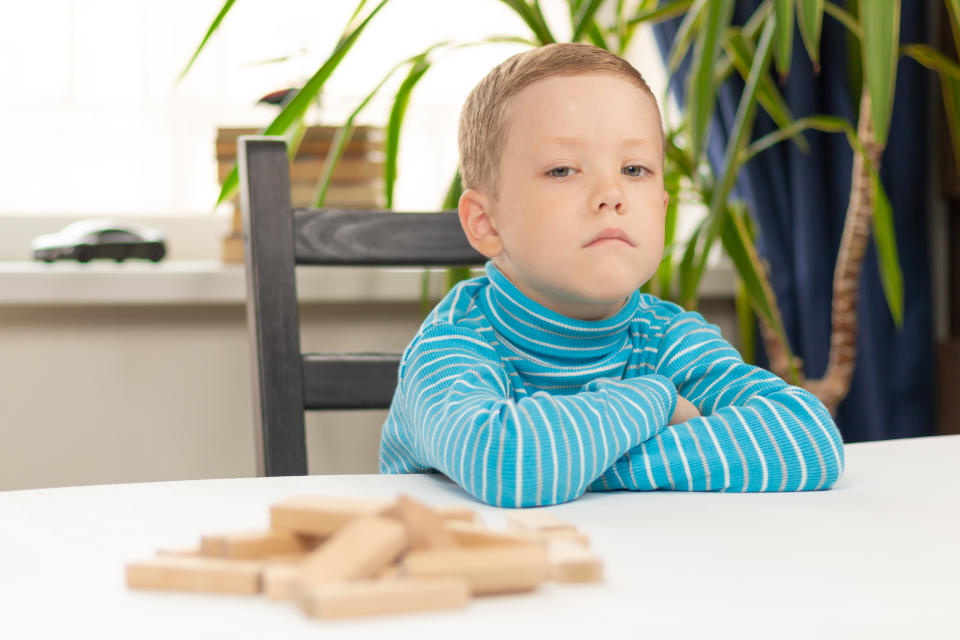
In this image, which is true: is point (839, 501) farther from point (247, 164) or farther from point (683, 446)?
point (247, 164)

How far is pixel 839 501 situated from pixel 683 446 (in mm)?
91

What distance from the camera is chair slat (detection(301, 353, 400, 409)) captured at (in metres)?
0.94

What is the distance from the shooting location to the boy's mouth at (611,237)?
2.10ft

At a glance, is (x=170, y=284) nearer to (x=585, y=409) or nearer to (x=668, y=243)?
(x=668, y=243)

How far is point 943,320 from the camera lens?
1.69 m

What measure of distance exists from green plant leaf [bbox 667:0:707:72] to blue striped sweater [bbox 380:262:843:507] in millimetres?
642

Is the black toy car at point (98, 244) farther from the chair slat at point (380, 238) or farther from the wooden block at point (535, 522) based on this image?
the wooden block at point (535, 522)

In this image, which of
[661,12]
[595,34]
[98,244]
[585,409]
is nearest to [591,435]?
[585,409]

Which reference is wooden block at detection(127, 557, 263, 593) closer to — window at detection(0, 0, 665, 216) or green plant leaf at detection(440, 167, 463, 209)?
green plant leaf at detection(440, 167, 463, 209)

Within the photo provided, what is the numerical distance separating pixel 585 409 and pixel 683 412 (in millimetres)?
132

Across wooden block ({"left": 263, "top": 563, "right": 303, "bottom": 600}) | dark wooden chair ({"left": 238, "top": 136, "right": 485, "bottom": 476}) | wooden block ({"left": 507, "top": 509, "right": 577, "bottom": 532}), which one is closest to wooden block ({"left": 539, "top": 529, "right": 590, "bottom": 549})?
wooden block ({"left": 507, "top": 509, "right": 577, "bottom": 532})

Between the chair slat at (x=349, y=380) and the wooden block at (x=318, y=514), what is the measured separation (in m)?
0.57

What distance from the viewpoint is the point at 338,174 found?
1592 mm

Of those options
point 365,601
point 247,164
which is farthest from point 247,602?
point 247,164
